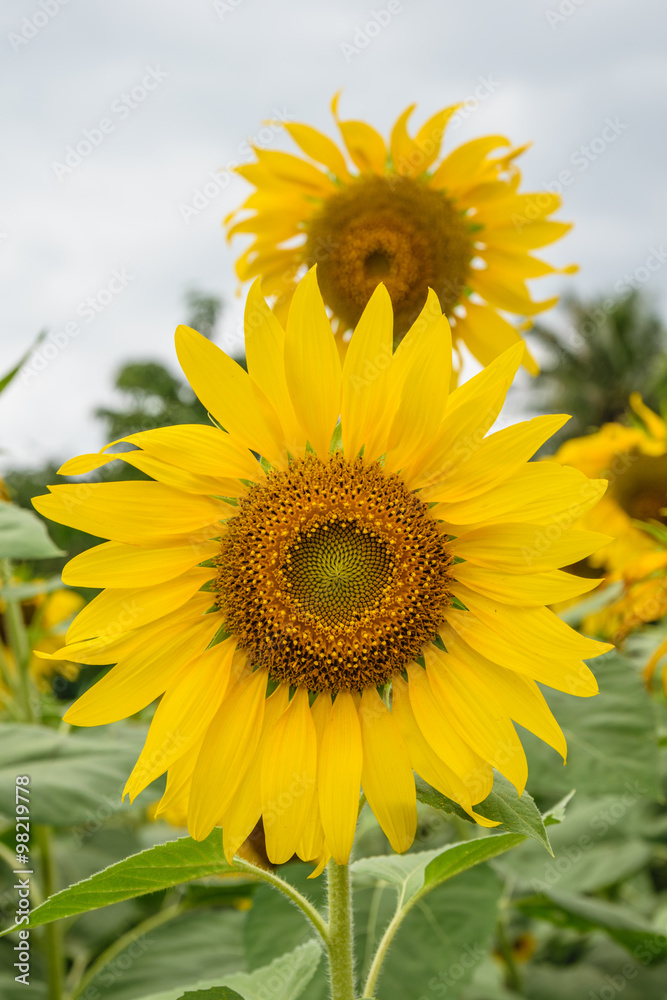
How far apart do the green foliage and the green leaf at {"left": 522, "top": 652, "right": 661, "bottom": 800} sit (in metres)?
22.9

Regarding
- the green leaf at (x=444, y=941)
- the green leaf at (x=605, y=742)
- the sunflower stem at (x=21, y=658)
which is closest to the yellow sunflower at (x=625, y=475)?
the green leaf at (x=605, y=742)

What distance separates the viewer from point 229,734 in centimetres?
111

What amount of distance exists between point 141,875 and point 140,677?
0.77 feet

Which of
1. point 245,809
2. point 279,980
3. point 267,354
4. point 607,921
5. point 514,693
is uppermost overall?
point 267,354

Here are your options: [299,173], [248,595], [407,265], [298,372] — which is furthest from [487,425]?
[299,173]

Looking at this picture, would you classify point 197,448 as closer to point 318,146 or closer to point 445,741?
point 445,741

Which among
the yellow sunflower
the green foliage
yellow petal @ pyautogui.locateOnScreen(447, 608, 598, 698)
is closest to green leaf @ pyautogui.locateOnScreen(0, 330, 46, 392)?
yellow petal @ pyautogui.locateOnScreen(447, 608, 598, 698)

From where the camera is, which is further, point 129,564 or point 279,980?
point 279,980

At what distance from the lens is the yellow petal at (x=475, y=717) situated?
1.00 m

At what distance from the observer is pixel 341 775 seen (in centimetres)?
105

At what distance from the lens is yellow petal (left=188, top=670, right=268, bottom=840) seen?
41.3 inches

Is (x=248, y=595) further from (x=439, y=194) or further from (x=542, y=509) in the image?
(x=439, y=194)

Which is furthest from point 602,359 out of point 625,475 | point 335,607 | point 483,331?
point 335,607

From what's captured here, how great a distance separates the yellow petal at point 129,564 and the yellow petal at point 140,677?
8 centimetres
